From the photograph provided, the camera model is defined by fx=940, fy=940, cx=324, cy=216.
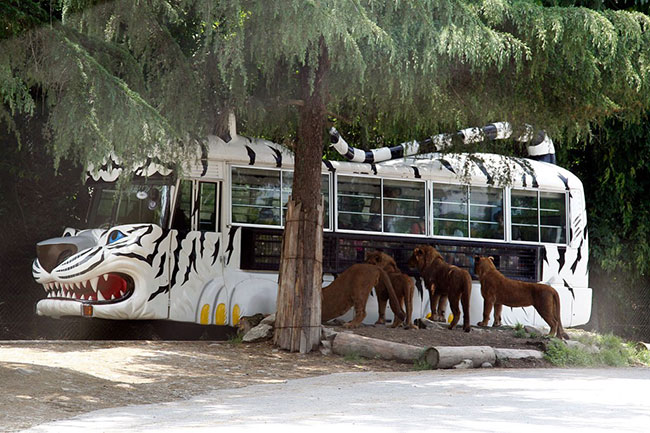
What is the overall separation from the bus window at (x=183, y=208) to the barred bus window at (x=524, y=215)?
6.04m

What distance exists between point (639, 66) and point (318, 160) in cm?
460

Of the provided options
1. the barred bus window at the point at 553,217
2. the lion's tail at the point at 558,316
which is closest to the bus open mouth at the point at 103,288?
the lion's tail at the point at 558,316

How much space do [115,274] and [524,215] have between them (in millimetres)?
7602

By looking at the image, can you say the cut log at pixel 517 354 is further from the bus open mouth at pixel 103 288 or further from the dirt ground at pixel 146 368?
the bus open mouth at pixel 103 288

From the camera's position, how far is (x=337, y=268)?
15.6 metres

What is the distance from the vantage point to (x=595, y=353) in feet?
45.6

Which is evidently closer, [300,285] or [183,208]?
[300,285]

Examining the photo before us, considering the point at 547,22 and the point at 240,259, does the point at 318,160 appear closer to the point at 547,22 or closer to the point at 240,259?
the point at 240,259

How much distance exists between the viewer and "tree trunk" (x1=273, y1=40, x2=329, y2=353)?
43.3 ft

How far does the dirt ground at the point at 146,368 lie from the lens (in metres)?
8.49

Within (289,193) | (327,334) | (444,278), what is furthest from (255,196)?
(444,278)

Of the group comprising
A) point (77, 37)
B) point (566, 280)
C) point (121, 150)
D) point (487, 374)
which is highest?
point (77, 37)

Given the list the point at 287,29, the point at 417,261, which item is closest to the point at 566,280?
the point at 417,261

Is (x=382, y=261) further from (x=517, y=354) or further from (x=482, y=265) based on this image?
(x=517, y=354)
